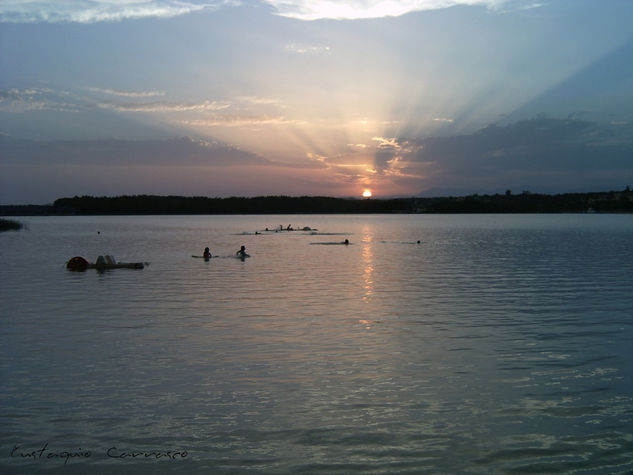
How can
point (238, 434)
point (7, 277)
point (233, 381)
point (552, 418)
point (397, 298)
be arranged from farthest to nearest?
point (7, 277) → point (397, 298) → point (233, 381) → point (552, 418) → point (238, 434)

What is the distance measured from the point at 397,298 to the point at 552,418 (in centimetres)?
1921

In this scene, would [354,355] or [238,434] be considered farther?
[354,355]

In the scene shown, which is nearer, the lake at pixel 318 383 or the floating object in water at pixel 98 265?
the lake at pixel 318 383

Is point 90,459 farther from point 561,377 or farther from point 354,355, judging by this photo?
point 561,377

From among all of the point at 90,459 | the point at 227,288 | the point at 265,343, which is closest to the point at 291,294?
the point at 227,288

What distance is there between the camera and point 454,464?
407 inches

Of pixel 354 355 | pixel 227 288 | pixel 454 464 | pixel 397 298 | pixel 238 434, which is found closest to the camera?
pixel 454 464

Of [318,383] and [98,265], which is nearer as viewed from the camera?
[318,383]

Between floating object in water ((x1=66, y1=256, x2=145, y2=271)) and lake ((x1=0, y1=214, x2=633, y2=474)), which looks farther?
floating object in water ((x1=66, y1=256, x2=145, y2=271))

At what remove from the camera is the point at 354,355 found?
1819cm

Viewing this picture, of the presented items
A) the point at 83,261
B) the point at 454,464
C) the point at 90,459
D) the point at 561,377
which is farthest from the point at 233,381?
the point at 83,261

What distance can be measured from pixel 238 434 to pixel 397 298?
20.8 metres

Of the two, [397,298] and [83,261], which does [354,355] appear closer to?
[397,298]

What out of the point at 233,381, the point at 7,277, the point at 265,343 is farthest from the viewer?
the point at 7,277
